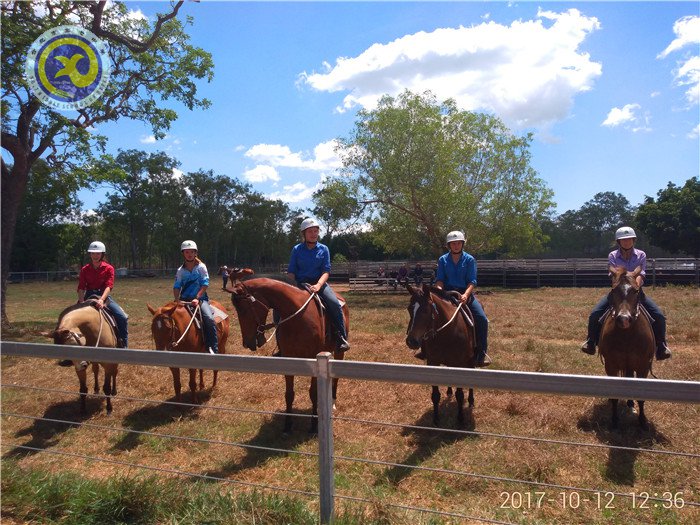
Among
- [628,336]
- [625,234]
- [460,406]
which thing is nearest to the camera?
[628,336]

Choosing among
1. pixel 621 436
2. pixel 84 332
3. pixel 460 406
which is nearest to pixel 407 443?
pixel 460 406

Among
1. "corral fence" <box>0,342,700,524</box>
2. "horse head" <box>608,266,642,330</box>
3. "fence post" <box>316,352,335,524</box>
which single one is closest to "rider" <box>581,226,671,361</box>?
"horse head" <box>608,266,642,330</box>

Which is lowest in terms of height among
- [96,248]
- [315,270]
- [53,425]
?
[53,425]

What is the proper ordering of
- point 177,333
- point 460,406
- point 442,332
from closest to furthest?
point 460,406 → point 442,332 → point 177,333

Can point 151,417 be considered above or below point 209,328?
below

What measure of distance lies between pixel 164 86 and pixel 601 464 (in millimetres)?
17802

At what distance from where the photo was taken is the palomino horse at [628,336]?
5.98m

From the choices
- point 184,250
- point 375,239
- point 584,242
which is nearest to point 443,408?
point 184,250

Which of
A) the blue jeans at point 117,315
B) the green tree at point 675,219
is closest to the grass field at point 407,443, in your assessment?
the blue jeans at point 117,315

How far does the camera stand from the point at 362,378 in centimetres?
311

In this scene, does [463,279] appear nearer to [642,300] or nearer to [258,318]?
[642,300]

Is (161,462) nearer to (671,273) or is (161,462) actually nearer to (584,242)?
(671,273)

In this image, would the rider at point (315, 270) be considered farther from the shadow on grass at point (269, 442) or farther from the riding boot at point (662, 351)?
the riding boot at point (662, 351)

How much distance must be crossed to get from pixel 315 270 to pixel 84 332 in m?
3.45
